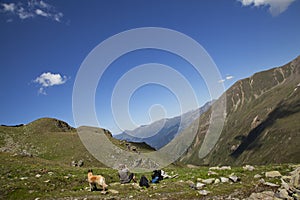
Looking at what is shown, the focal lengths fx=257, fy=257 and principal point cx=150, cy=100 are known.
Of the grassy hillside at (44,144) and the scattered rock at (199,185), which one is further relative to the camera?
the grassy hillside at (44,144)

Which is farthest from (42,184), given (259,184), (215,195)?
(259,184)

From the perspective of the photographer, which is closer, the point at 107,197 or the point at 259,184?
the point at 107,197

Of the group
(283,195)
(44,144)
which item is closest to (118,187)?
(283,195)

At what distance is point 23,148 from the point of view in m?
68.7

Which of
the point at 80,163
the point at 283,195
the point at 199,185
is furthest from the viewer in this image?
the point at 80,163

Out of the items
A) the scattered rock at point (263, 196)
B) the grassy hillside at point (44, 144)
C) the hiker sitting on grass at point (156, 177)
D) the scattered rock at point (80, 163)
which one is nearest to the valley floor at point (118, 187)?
the scattered rock at point (263, 196)

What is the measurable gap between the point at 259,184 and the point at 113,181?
15729mm

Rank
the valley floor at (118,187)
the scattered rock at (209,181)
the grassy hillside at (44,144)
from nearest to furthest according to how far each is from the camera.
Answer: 1. the valley floor at (118,187)
2. the scattered rock at (209,181)
3. the grassy hillside at (44,144)

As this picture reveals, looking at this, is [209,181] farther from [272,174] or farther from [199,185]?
[272,174]

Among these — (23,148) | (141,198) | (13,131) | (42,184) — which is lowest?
(141,198)

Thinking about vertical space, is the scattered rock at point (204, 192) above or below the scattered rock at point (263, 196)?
above

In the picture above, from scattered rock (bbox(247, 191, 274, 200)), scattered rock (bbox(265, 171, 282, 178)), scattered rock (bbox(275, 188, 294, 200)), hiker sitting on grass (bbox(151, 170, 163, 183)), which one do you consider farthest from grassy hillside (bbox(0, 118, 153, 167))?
scattered rock (bbox(275, 188, 294, 200))

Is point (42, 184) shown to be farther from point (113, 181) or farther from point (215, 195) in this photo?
point (215, 195)

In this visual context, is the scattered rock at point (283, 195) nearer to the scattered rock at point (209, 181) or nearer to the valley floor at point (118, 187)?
the valley floor at point (118, 187)
